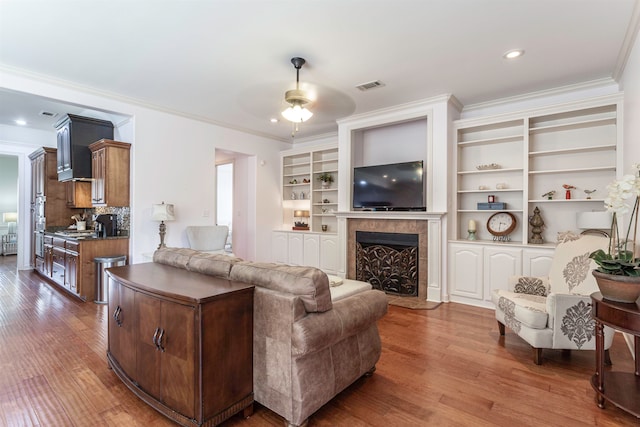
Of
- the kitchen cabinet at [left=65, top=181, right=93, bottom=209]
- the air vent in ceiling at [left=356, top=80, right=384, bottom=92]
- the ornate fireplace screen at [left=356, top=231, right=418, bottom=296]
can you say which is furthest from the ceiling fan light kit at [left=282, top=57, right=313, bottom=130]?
the kitchen cabinet at [left=65, top=181, right=93, bottom=209]

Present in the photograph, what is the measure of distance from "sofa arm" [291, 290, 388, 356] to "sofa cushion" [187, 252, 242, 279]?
680mm

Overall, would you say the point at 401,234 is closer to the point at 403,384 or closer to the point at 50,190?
the point at 403,384

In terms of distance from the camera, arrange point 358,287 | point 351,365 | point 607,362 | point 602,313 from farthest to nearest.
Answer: point 607,362 < point 358,287 < point 351,365 < point 602,313

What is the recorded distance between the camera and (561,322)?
2.54 metres

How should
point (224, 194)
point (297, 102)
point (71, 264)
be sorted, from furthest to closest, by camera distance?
point (224, 194), point (71, 264), point (297, 102)

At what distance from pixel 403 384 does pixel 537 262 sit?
2557 mm

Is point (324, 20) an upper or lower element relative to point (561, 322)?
upper

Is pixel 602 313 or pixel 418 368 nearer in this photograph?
pixel 602 313

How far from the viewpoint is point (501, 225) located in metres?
4.35

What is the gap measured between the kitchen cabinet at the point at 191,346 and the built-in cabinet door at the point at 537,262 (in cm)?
350

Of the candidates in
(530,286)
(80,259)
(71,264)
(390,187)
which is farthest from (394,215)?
(71,264)

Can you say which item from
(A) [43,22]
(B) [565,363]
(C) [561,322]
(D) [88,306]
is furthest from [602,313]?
(D) [88,306]

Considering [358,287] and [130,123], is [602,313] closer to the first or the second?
[358,287]

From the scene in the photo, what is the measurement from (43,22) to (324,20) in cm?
238
